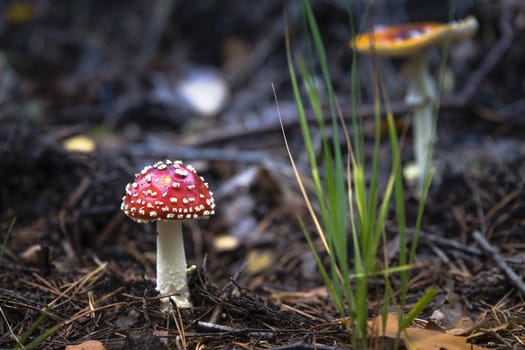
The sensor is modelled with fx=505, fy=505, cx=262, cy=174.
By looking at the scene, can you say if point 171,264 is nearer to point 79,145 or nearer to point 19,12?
point 79,145

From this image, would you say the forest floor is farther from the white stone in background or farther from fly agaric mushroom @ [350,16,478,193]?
fly agaric mushroom @ [350,16,478,193]

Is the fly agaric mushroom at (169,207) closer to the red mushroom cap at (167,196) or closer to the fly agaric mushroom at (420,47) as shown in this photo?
the red mushroom cap at (167,196)

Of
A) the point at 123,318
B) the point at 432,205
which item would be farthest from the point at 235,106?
the point at 123,318

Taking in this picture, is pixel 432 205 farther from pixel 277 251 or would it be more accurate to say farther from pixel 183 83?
pixel 183 83

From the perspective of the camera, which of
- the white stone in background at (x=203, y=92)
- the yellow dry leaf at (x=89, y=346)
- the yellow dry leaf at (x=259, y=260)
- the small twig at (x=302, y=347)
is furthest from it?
the white stone in background at (x=203, y=92)

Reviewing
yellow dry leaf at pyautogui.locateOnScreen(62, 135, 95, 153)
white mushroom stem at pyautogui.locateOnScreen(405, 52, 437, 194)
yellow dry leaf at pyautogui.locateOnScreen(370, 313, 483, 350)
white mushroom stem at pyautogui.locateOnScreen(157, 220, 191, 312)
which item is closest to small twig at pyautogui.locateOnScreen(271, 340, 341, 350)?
yellow dry leaf at pyautogui.locateOnScreen(370, 313, 483, 350)

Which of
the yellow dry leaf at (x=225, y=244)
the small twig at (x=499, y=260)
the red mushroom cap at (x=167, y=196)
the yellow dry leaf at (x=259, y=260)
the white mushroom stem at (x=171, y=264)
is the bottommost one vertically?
the yellow dry leaf at (x=259, y=260)

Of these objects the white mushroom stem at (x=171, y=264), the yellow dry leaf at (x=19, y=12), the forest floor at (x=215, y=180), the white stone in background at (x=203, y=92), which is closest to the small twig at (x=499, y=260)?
the forest floor at (x=215, y=180)
